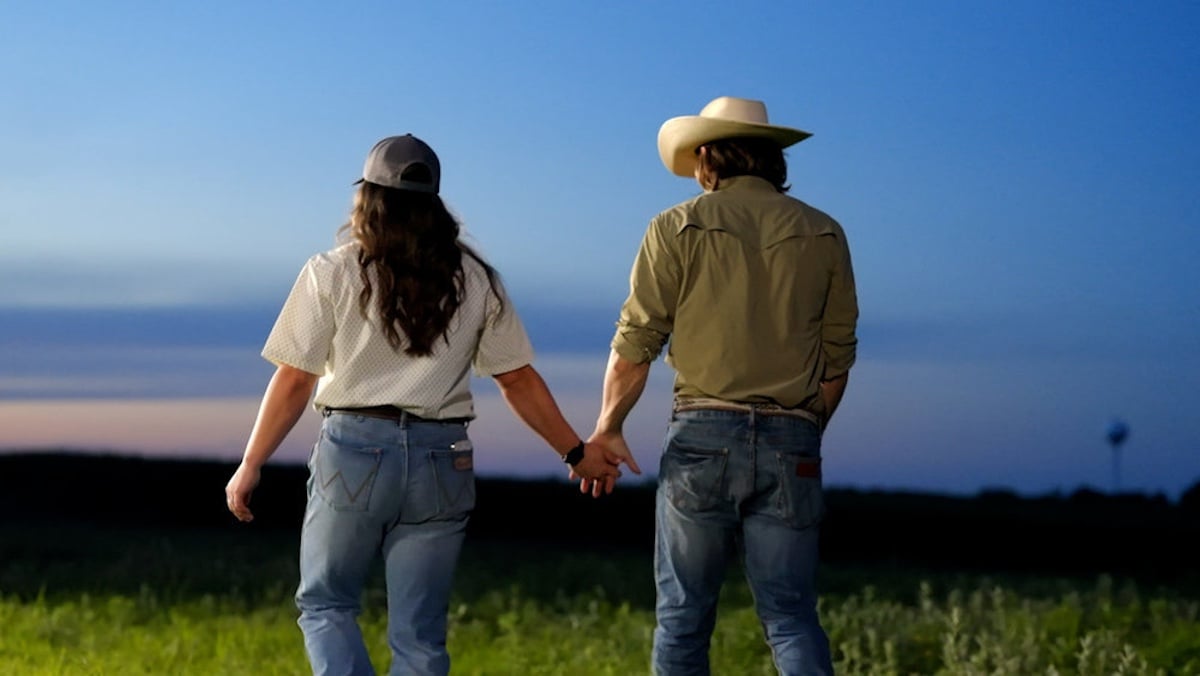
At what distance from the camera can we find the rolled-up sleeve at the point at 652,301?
5000mm

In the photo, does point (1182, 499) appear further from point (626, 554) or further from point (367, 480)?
point (367, 480)

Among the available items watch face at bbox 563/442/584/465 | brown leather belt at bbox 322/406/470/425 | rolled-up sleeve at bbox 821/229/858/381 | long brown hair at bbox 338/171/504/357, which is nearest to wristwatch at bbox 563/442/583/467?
watch face at bbox 563/442/584/465

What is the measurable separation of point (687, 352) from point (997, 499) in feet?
51.6

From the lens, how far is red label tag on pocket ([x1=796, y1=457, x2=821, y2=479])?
195 inches

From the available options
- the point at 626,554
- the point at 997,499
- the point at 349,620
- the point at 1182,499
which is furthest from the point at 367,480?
the point at 1182,499

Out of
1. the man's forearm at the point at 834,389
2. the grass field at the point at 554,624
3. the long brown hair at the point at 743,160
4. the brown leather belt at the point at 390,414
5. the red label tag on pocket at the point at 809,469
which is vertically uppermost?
the long brown hair at the point at 743,160

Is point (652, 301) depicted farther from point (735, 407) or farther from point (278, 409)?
point (278, 409)

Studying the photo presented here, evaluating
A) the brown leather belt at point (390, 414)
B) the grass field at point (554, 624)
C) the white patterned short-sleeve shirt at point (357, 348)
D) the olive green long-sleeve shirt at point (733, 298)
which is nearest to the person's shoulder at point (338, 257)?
the white patterned short-sleeve shirt at point (357, 348)

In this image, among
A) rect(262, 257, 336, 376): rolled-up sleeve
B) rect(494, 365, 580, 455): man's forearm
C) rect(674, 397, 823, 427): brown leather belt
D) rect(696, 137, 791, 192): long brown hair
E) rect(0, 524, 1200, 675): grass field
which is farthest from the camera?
rect(0, 524, 1200, 675): grass field

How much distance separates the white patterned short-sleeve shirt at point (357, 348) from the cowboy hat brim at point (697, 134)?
3.15 feet

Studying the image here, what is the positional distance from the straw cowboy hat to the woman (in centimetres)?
90

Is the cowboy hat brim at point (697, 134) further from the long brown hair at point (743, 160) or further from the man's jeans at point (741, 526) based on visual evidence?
the man's jeans at point (741, 526)

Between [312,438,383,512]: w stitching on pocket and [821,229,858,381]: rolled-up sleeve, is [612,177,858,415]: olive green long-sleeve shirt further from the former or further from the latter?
[312,438,383,512]: w stitching on pocket

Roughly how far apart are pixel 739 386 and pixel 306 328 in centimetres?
144
